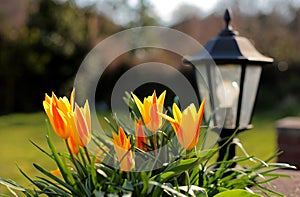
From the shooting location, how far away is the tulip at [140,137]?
117 centimetres

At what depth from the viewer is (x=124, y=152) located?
3.62 ft

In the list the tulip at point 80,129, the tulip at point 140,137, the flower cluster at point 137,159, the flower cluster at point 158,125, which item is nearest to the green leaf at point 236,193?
the flower cluster at point 137,159

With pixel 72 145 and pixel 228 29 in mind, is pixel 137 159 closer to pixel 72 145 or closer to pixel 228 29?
pixel 72 145

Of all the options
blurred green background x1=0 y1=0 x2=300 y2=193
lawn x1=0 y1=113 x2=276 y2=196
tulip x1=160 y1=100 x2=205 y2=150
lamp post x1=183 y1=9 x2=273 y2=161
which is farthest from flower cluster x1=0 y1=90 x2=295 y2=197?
blurred green background x1=0 y1=0 x2=300 y2=193

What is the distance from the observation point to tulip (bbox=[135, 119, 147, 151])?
1.17 meters

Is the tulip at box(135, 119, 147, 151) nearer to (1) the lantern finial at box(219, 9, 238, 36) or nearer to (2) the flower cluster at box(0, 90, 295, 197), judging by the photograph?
(2) the flower cluster at box(0, 90, 295, 197)

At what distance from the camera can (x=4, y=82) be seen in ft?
40.9

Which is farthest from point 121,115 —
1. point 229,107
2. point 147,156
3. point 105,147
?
point 229,107

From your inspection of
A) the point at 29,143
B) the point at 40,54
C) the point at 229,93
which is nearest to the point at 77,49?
the point at 40,54

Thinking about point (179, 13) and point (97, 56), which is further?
point (179, 13)

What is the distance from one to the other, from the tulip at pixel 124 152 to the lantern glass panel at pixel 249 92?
2.91ft

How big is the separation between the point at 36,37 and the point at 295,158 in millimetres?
9686

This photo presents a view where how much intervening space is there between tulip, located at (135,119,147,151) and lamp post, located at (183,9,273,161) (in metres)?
0.66

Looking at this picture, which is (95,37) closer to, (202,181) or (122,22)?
(122,22)
